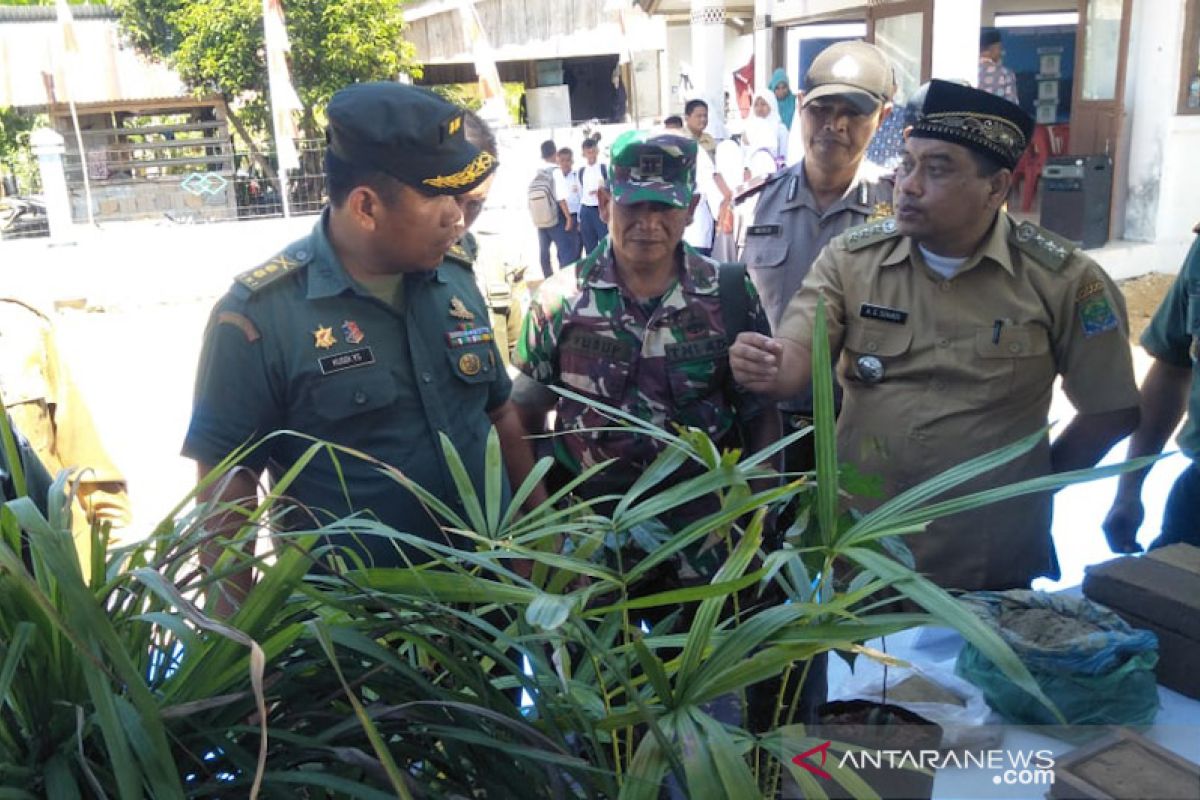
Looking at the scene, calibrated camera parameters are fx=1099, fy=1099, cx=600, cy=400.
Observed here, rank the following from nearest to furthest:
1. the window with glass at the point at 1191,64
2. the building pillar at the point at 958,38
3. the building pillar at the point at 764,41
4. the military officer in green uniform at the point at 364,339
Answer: the military officer in green uniform at the point at 364,339 < the window with glass at the point at 1191,64 < the building pillar at the point at 958,38 < the building pillar at the point at 764,41

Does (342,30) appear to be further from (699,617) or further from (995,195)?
(699,617)

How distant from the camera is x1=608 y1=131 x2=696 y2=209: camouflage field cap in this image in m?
2.09

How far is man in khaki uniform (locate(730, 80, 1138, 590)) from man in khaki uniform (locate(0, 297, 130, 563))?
1.47m

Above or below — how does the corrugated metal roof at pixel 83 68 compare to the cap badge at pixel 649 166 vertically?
above

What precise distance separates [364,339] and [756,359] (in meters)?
0.68

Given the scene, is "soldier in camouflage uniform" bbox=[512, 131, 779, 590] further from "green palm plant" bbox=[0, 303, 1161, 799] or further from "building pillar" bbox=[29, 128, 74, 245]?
"building pillar" bbox=[29, 128, 74, 245]

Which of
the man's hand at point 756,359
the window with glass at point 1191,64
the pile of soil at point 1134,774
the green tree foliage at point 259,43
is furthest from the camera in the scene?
the green tree foliage at point 259,43

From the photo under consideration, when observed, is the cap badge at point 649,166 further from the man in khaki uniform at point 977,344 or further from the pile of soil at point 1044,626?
the pile of soil at point 1044,626

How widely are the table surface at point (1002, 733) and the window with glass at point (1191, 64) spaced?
8042 mm

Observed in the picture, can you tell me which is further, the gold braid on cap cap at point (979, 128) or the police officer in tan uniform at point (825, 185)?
the police officer in tan uniform at point (825, 185)

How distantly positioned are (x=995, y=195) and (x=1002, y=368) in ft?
1.17

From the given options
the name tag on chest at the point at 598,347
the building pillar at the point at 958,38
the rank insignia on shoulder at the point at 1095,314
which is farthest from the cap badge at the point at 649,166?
the building pillar at the point at 958,38

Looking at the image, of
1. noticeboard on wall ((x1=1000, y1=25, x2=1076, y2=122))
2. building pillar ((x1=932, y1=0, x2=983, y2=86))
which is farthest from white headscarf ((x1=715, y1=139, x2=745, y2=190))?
noticeboard on wall ((x1=1000, y1=25, x2=1076, y2=122))

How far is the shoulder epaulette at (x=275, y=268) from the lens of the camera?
183 cm
